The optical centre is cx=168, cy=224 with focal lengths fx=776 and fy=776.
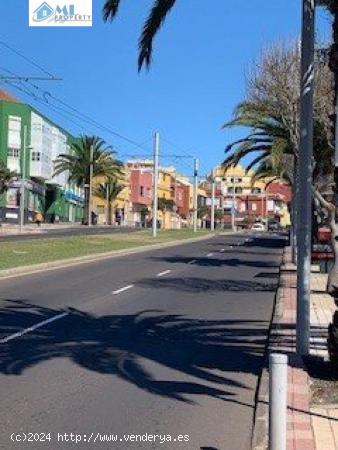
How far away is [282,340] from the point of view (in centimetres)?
1069

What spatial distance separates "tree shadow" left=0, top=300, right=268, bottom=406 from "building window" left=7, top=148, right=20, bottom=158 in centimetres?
6679

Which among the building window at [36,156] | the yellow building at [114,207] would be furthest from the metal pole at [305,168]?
the yellow building at [114,207]

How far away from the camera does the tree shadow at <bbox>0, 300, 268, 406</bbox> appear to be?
334 inches

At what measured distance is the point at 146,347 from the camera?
10.6 metres

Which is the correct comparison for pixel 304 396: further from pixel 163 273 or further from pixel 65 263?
pixel 65 263

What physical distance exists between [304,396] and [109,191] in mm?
101813

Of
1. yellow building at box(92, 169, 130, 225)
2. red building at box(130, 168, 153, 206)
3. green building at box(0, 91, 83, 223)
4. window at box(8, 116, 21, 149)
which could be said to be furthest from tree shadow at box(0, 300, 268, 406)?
red building at box(130, 168, 153, 206)

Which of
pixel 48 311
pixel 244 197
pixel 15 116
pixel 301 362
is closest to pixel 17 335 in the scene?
pixel 48 311

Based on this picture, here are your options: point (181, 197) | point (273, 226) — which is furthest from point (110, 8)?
point (181, 197)

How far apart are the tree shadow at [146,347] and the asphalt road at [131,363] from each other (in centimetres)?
2

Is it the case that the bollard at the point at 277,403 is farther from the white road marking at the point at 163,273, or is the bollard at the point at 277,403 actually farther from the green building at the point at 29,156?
the green building at the point at 29,156

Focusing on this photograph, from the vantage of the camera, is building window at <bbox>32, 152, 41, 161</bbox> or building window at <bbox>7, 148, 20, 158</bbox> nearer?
building window at <bbox>7, 148, 20, 158</bbox>

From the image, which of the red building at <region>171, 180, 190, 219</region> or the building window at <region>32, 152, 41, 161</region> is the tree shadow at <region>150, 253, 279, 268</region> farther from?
the red building at <region>171, 180, 190, 219</region>

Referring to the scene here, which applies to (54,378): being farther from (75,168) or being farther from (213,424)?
(75,168)
